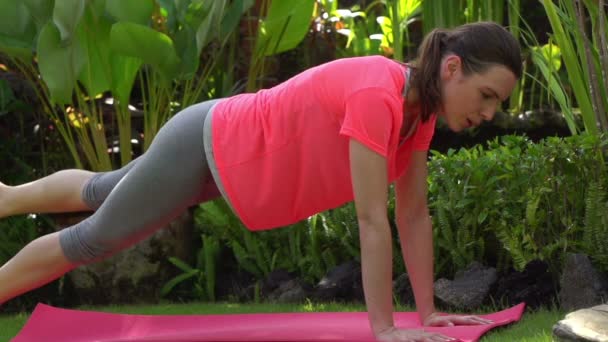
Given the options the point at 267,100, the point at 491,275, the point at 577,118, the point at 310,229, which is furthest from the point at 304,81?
the point at 577,118

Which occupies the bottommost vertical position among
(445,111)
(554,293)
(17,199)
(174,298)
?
(174,298)

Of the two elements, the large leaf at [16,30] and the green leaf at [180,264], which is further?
the green leaf at [180,264]

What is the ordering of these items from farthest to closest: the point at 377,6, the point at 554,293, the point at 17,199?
1. the point at 377,6
2. the point at 554,293
3. the point at 17,199

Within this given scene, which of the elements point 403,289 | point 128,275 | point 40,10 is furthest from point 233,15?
point 403,289

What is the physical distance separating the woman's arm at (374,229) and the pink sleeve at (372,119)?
0.03 metres

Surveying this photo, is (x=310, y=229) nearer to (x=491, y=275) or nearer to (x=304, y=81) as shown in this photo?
(x=491, y=275)

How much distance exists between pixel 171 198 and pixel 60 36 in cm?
161

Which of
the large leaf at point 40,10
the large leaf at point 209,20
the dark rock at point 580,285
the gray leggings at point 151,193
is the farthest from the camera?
the large leaf at point 209,20

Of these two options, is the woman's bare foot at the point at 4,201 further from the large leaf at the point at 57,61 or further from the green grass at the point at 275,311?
the large leaf at the point at 57,61

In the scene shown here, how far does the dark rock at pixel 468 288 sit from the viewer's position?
154 inches

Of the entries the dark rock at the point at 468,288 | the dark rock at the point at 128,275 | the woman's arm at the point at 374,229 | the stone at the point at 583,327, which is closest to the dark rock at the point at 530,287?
the dark rock at the point at 468,288

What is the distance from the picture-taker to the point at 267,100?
10.5 feet

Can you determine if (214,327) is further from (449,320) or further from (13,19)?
(13,19)

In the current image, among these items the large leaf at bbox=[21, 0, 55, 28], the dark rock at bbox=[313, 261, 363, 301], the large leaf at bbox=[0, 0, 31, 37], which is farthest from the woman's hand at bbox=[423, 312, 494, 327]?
the large leaf at bbox=[0, 0, 31, 37]
